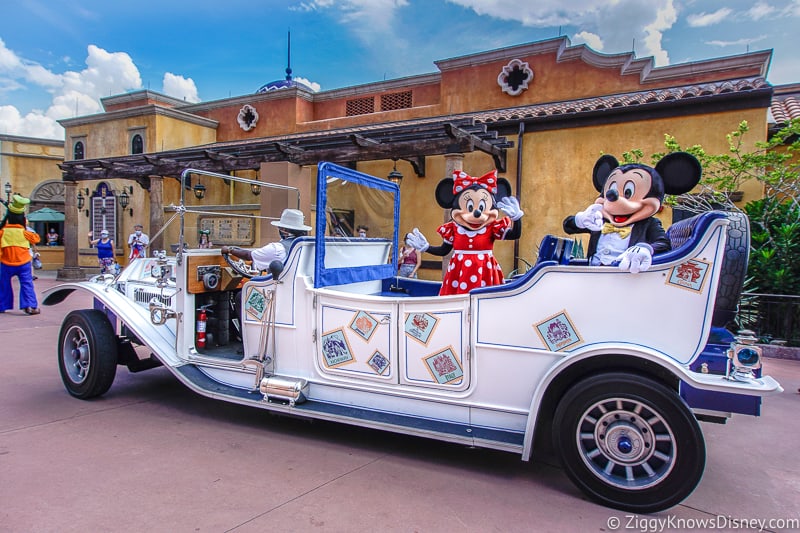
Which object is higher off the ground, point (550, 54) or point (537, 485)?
point (550, 54)

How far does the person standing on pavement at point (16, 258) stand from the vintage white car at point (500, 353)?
5.44 metres

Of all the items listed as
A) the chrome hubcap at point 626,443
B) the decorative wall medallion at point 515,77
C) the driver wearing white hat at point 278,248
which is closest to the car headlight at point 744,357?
the chrome hubcap at point 626,443

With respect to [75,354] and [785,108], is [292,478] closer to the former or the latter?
[75,354]

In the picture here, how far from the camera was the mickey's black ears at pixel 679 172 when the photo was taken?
317 centimetres

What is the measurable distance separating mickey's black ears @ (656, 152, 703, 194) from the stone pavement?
1.86 meters

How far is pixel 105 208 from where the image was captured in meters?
17.9

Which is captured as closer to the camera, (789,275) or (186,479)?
(186,479)

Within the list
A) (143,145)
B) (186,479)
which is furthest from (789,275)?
(143,145)

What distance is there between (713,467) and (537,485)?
130 centimetres

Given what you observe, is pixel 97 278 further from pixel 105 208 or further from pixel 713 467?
pixel 105 208

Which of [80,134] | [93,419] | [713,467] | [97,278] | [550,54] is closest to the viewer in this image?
[713,467]

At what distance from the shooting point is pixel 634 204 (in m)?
3.22

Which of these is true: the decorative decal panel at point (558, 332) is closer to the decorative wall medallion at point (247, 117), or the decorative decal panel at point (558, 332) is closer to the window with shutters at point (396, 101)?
the window with shutters at point (396, 101)

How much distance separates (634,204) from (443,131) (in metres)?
6.53
